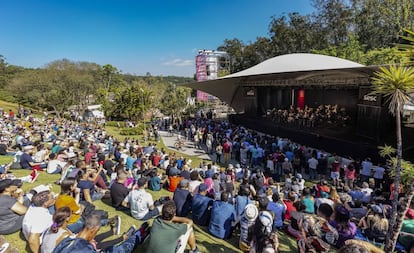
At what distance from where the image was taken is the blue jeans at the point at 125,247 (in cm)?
323

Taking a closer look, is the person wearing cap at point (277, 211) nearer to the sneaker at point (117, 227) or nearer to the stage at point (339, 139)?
the sneaker at point (117, 227)

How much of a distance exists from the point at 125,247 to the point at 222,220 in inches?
61.4

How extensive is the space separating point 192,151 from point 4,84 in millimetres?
50167

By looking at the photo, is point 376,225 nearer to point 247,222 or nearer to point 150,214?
point 247,222

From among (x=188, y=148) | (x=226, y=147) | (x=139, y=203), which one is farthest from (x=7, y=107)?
(x=139, y=203)

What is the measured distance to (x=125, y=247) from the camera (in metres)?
3.30

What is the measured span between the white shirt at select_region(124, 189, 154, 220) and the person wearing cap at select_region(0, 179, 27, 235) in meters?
1.65

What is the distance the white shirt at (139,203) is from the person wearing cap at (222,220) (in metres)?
1.21

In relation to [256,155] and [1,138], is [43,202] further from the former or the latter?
[1,138]

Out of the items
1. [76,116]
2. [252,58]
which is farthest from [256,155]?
[76,116]

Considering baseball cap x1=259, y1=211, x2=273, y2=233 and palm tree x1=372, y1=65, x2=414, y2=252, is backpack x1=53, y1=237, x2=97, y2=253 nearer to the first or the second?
baseball cap x1=259, y1=211, x2=273, y2=233

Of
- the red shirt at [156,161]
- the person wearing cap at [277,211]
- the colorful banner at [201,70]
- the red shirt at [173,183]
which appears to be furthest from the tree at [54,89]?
the person wearing cap at [277,211]

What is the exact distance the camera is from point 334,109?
1694 cm

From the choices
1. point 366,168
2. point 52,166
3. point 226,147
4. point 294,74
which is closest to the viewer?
point 52,166
